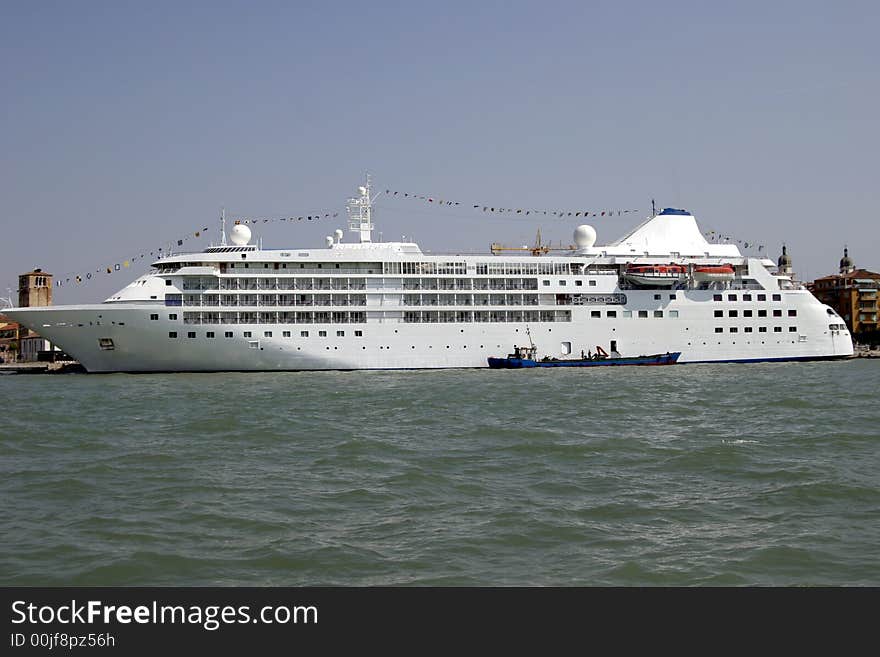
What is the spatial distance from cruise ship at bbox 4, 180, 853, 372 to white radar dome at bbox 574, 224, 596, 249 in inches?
2.9

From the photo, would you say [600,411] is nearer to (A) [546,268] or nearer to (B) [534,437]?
(B) [534,437]

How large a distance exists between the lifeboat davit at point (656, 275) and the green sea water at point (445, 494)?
874 inches

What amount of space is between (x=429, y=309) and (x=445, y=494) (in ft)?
108

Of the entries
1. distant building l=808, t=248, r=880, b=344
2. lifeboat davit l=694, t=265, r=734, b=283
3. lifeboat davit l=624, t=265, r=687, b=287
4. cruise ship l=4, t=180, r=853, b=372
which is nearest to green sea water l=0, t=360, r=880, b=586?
cruise ship l=4, t=180, r=853, b=372

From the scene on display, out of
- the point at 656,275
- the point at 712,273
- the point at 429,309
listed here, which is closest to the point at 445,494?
the point at 429,309

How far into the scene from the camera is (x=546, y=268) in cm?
4775

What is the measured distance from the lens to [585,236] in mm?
50656

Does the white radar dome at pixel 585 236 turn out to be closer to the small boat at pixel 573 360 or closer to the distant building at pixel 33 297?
the small boat at pixel 573 360

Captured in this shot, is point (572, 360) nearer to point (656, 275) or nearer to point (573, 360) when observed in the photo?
point (573, 360)

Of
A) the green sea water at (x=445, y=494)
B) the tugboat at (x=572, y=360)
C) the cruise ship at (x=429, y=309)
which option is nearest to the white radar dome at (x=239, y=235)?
the cruise ship at (x=429, y=309)

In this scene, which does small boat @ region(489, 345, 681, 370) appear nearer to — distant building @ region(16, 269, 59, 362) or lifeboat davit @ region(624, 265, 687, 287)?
lifeboat davit @ region(624, 265, 687, 287)

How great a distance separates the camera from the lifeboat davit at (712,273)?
4794cm

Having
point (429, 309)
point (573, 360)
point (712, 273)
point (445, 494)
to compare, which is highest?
point (712, 273)
